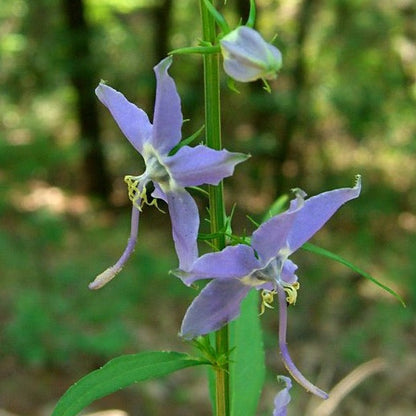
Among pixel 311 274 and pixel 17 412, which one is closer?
pixel 17 412

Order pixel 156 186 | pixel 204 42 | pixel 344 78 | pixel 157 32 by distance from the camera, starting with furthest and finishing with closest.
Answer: pixel 157 32 → pixel 344 78 → pixel 156 186 → pixel 204 42

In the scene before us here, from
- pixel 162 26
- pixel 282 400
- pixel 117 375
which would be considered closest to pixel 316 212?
pixel 282 400

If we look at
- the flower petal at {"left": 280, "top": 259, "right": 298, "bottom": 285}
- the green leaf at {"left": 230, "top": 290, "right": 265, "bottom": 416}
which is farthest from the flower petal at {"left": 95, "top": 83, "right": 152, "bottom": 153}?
the green leaf at {"left": 230, "top": 290, "right": 265, "bottom": 416}

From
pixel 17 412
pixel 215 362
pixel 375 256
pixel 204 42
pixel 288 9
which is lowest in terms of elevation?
pixel 375 256

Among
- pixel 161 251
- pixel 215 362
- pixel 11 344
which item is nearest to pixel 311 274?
pixel 161 251

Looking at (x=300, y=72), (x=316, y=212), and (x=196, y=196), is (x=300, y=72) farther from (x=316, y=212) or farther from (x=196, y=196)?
(x=316, y=212)

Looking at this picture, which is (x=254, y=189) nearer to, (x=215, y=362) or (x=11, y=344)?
(x=11, y=344)
